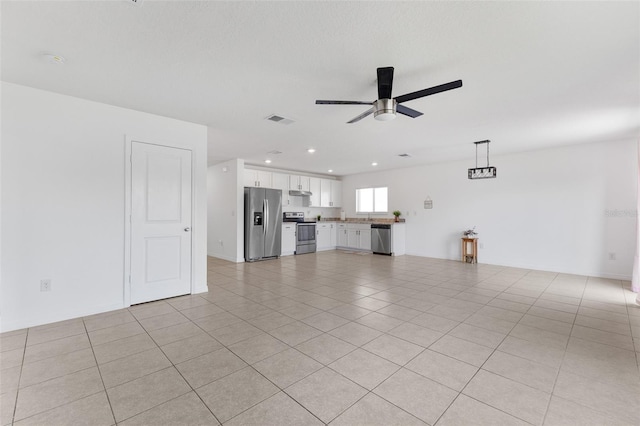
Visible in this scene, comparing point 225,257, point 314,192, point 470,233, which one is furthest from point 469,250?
point 225,257

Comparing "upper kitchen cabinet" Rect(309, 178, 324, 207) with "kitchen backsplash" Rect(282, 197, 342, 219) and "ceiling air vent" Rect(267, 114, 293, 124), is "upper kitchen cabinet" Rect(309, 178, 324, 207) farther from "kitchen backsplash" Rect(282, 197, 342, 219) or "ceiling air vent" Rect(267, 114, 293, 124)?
"ceiling air vent" Rect(267, 114, 293, 124)

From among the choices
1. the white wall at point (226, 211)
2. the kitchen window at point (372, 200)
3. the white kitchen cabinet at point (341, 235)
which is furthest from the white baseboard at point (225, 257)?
the kitchen window at point (372, 200)

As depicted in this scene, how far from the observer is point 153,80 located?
2.74 metres

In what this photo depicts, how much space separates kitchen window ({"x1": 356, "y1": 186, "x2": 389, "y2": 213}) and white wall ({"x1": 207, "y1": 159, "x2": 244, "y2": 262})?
162 inches

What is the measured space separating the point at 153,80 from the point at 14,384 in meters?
2.64

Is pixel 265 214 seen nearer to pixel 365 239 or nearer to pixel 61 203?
pixel 365 239

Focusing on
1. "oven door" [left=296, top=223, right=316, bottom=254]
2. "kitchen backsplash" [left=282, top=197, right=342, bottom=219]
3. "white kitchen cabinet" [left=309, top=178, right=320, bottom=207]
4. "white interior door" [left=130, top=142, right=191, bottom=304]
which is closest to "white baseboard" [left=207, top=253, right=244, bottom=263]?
"oven door" [left=296, top=223, right=316, bottom=254]

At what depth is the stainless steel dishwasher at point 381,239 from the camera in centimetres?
767

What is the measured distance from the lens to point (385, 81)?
97.2 inches

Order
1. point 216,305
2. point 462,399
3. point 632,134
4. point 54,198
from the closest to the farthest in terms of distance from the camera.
Answer: point 462,399
point 54,198
point 216,305
point 632,134

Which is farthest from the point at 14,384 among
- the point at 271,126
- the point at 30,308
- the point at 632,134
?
the point at 632,134

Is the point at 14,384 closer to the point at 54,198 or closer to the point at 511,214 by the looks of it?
the point at 54,198

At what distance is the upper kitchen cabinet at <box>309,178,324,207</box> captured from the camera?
883 cm

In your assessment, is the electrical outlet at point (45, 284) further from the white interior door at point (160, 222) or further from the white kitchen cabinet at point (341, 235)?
the white kitchen cabinet at point (341, 235)
